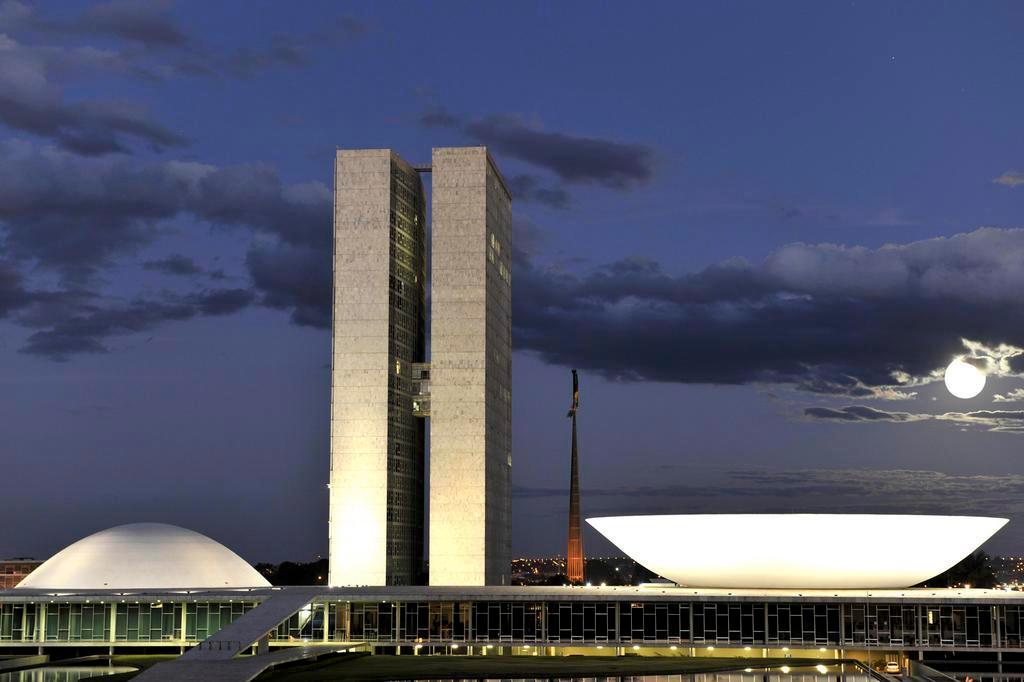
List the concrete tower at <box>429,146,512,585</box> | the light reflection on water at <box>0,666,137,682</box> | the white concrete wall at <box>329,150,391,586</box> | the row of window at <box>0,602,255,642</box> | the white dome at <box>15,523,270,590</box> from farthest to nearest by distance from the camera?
the concrete tower at <box>429,146,512,585</box> → the white concrete wall at <box>329,150,391,586</box> → the white dome at <box>15,523,270,590</box> → the row of window at <box>0,602,255,642</box> → the light reflection on water at <box>0,666,137,682</box>

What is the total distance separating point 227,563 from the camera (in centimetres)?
7844

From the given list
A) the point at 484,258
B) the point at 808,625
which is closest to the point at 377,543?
the point at 484,258

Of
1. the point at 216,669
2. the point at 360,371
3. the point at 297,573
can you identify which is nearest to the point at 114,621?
the point at 216,669

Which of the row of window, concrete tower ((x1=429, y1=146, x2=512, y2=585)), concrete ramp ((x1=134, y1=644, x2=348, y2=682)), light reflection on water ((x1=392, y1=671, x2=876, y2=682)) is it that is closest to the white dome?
the row of window

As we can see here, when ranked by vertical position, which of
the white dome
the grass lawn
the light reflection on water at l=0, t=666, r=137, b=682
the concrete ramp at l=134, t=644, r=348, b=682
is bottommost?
the light reflection on water at l=0, t=666, r=137, b=682

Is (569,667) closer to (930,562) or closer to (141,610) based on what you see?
(930,562)

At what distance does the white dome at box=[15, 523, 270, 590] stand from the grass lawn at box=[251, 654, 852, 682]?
18448 mm

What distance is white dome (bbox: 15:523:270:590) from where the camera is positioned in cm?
7388

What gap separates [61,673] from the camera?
56000 mm

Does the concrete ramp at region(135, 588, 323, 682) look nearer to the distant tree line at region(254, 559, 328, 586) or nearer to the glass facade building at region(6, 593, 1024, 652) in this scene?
the glass facade building at region(6, 593, 1024, 652)

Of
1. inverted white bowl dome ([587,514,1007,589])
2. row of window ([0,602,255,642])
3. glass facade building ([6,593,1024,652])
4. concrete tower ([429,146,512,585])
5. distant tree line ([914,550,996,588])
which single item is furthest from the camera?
distant tree line ([914,550,996,588])

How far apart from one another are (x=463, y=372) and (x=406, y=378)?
453cm

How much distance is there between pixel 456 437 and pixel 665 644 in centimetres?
2944

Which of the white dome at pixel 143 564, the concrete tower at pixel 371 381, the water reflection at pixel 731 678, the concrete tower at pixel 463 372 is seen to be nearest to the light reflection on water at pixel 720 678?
the water reflection at pixel 731 678
